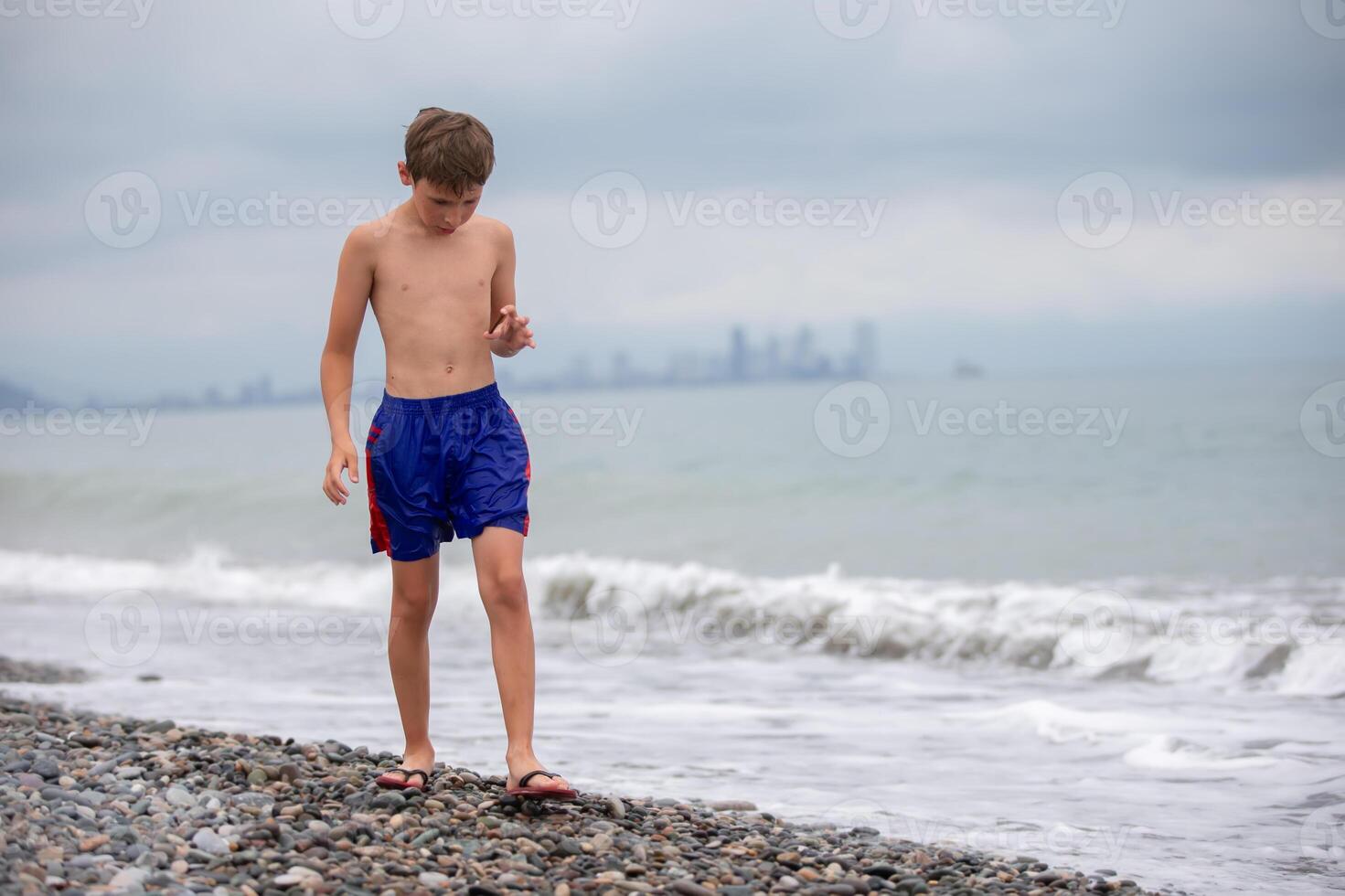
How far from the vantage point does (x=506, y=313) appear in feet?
12.8

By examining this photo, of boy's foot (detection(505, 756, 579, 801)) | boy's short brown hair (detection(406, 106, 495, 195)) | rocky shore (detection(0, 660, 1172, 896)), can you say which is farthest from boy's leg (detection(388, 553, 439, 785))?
boy's short brown hair (detection(406, 106, 495, 195))

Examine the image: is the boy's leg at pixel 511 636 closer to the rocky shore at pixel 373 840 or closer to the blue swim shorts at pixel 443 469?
the blue swim shorts at pixel 443 469

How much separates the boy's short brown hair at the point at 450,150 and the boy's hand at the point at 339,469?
2.72 feet

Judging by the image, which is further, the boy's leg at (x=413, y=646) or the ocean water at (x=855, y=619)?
the ocean water at (x=855, y=619)

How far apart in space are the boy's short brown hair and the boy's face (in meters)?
0.02

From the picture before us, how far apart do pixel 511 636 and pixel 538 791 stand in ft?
1.54

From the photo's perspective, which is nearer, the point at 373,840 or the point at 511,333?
the point at 373,840

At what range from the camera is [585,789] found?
16.8ft

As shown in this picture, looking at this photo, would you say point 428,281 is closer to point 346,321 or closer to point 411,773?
point 346,321

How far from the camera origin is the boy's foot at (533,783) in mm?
3760

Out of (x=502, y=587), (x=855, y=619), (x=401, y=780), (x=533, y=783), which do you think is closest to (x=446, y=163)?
(x=502, y=587)

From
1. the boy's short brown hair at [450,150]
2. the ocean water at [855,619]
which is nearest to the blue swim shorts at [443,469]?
the boy's short brown hair at [450,150]

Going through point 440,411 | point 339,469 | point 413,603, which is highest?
point 440,411

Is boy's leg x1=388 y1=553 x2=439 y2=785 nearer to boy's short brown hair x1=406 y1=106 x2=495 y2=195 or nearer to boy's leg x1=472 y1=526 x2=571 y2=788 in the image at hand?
boy's leg x1=472 y1=526 x2=571 y2=788
